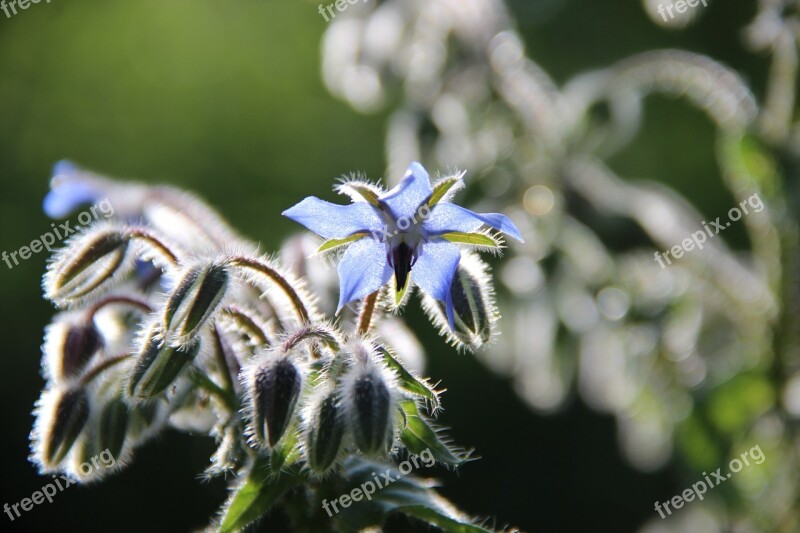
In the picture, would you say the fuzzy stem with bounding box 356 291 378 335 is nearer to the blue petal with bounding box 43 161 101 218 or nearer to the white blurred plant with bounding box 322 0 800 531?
the blue petal with bounding box 43 161 101 218

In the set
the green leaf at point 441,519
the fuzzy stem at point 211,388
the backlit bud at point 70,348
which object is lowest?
the green leaf at point 441,519

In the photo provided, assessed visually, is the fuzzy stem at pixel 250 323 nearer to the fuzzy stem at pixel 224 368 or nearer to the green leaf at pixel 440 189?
the fuzzy stem at pixel 224 368

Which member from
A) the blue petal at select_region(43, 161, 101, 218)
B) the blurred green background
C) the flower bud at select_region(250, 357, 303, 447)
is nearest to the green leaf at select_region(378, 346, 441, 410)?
the flower bud at select_region(250, 357, 303, 447)

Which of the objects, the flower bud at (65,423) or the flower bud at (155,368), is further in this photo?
the flower bud at (65,423)

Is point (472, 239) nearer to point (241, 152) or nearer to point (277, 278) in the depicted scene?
point (277, 278)

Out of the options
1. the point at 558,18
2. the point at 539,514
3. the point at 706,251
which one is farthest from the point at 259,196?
the point at 706,251

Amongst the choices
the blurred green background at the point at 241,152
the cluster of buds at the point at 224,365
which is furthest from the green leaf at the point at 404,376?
the blurred green background at the point at 241,152
